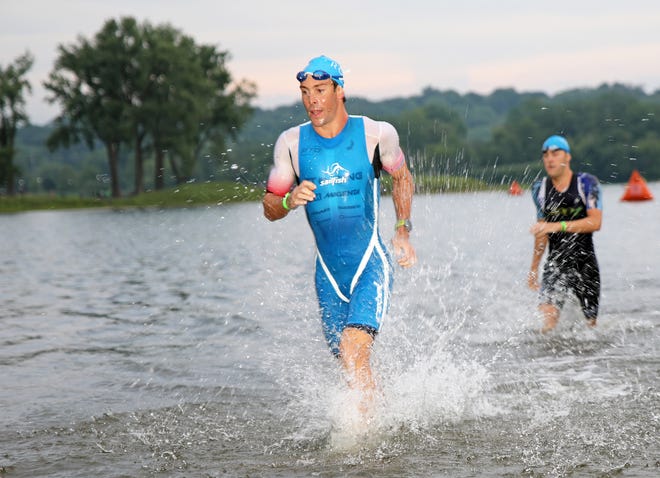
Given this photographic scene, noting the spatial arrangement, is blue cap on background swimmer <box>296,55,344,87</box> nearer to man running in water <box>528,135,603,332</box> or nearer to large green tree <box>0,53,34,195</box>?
man running in water <box>528,135,603,332</box>

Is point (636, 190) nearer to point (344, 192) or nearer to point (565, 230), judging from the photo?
point (565, 230)

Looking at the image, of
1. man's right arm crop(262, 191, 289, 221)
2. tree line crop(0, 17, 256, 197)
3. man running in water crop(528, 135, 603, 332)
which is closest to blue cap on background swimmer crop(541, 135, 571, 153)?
man running in water crop(528, 135, 603, 332)

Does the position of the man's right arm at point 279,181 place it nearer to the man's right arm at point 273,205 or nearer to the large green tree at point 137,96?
the man's right arm at point 273,205

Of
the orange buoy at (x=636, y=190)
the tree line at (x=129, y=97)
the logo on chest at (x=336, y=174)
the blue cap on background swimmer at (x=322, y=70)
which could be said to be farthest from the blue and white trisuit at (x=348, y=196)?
the tree line at (x=129, y=97)

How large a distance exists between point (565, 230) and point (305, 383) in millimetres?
3100

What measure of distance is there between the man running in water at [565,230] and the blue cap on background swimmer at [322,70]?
389cm

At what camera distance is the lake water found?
625 centimetres

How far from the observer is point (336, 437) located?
6625 mm

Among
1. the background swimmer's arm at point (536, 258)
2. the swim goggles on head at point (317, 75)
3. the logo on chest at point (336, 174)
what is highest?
the swim goggles on head at point (317, 75)

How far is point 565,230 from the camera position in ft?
32.2

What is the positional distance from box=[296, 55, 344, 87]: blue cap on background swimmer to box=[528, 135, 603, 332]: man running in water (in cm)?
389

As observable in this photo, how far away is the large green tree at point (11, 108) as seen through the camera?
3103 inches

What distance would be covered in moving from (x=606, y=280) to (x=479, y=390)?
967 centimetres

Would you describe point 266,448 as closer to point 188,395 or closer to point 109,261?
point 188,395
